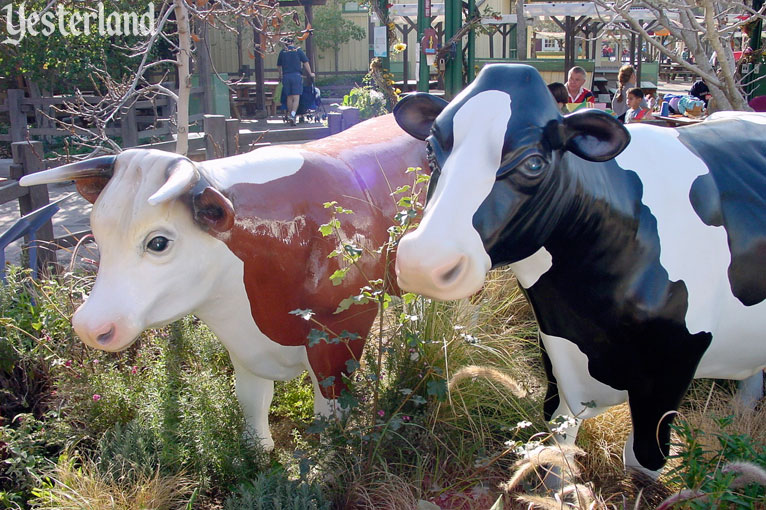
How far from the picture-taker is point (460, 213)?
1745mm

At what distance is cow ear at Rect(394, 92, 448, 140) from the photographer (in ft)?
7.17

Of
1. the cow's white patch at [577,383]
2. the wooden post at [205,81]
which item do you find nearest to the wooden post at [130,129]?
the wooden post at [205,81]

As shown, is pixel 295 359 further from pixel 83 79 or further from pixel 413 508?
pixel 83 79

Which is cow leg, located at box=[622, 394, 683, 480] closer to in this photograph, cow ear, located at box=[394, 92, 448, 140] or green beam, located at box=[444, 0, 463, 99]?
cow ear, located at box=[394, 92, 448, 140]

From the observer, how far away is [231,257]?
7.98 ft

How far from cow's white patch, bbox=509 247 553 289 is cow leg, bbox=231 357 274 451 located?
123 centimetres

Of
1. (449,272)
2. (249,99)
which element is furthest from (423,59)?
(249,99)

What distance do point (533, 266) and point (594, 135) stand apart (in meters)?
0.45

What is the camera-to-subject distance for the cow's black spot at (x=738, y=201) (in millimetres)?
2158

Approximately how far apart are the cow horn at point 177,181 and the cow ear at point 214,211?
0.06m

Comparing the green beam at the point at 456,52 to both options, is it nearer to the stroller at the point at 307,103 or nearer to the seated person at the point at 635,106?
the seated person at the point at 635,106

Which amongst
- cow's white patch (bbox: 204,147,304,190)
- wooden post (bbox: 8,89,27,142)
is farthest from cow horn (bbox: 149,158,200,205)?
wooden post (bbox: 8,89,27,142)

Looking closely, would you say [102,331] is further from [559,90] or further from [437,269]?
[559,90]

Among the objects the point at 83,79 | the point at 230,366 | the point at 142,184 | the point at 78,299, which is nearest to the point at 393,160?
the point at 142,184
